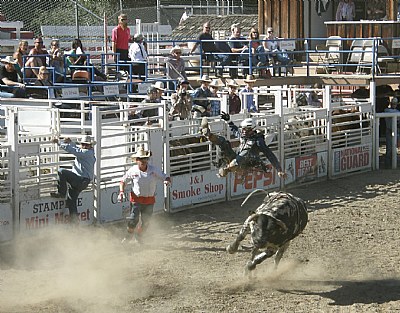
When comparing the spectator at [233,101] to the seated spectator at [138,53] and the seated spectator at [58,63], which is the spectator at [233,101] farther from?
the seated spectator at [58,63]

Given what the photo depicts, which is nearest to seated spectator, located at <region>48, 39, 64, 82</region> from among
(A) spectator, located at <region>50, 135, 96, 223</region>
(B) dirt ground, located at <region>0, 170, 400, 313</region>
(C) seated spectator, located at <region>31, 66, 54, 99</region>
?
(C) seated spectator, located at <region>31, 66, 54, 99</region>

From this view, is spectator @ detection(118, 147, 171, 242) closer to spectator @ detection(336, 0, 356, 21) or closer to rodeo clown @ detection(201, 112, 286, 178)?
rodeo clown @ detection(201, 112, 286, 178)

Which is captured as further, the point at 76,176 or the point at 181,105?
the point at 181,105

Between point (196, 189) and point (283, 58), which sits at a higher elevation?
point (283, 58)

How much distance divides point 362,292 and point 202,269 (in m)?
2.05

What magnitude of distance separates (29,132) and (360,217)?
17.7ft

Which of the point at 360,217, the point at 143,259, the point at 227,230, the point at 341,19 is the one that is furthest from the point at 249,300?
the point at 341,19

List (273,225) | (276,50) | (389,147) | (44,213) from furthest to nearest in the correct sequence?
(276,50) < (389,147) < (44,213) < (273,225)

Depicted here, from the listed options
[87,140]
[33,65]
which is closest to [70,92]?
[33,65]

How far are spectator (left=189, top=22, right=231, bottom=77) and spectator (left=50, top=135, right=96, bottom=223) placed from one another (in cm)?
883

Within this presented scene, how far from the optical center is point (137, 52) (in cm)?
2081

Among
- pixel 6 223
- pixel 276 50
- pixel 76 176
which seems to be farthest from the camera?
pixel 276 50

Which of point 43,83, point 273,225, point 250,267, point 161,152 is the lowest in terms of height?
point 250,267

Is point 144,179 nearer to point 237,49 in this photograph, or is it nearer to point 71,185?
point 71,185
